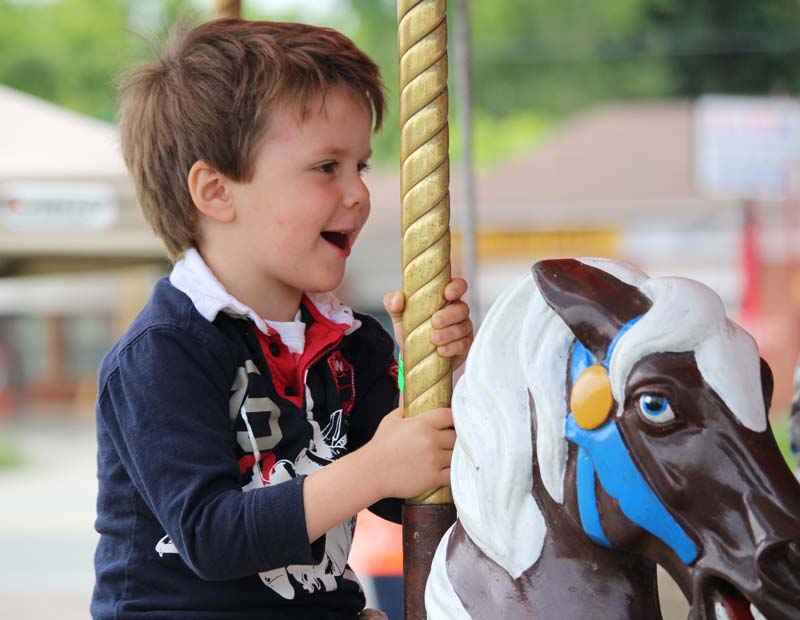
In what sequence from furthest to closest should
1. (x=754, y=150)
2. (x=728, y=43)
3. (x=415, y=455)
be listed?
(x=728, y=43)
(x=754, y=150)
(x=415, y=455)

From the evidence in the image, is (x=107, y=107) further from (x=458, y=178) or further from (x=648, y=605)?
(x=648, y=605)

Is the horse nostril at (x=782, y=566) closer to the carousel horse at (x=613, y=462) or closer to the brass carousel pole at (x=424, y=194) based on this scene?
the carousel horse at (x=613, y=462)

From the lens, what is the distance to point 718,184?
31.4 feet

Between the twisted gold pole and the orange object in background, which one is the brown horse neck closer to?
the twisted gold pole

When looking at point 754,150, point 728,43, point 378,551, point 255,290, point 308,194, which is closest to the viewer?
point 308,194

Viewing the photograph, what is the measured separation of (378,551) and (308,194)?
6.84 ft

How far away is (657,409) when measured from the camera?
79 centimetres

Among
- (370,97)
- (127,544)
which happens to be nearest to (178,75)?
(370,97)

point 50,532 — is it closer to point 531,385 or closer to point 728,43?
point 531,385

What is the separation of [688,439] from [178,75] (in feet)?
2.43

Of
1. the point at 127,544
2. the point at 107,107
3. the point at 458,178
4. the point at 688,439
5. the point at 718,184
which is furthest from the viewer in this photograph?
the point at 107,107

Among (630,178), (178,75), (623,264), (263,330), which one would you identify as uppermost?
(178,75)

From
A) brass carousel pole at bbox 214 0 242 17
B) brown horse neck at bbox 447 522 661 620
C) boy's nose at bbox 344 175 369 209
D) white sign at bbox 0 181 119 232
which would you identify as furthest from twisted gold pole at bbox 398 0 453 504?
white sign at bbox 0 181 119 232

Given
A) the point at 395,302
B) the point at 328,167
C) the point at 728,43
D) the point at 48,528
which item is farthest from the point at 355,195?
the point at 728,43
